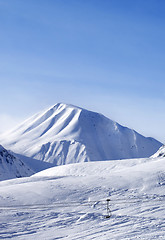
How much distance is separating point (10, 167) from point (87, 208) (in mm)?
111836

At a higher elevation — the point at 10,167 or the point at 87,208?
the point at 87,208

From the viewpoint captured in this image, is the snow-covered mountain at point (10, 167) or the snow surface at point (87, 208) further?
the snow-covered mountain at point (10, 167)

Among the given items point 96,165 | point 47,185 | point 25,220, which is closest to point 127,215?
point 25,220

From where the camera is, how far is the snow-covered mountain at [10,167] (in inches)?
4766

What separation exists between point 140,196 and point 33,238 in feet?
28.4

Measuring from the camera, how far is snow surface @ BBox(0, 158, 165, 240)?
1731 cm

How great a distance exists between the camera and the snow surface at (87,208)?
682 inches

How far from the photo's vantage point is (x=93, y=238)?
645 inches

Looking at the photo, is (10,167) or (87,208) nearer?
(87,208)

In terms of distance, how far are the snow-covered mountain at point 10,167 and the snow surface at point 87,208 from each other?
94.6 meters

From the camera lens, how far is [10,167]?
12888 centimetres

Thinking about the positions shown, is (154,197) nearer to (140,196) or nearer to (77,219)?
(140,196)

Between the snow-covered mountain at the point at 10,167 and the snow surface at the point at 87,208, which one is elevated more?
the snow surface at the point at 87,208

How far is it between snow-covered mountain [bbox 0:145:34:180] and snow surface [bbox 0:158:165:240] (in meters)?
94.6
